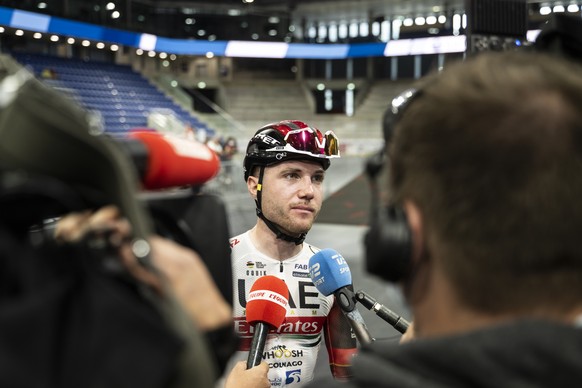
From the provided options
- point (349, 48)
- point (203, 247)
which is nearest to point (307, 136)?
point (203, 247)

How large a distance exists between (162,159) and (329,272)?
143 cm

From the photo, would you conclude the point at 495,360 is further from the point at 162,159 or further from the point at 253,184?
the point at 253,184

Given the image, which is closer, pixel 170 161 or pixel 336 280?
pixel 170 161

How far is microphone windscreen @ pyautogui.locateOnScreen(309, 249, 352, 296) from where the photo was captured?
7.16ft

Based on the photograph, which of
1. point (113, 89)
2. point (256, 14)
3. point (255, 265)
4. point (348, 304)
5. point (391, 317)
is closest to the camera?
point (391, 317)

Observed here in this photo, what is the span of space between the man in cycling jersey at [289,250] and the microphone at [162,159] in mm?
1872

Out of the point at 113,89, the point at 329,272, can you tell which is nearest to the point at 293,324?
the point at 329,272

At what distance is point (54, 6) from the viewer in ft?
72.3

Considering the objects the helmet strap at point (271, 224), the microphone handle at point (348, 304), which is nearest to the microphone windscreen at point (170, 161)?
the microphone handle at point (348, 304)

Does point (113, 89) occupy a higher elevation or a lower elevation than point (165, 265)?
lower

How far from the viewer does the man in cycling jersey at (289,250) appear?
2.81m

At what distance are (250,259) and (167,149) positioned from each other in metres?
2.13

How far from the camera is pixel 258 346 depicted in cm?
214

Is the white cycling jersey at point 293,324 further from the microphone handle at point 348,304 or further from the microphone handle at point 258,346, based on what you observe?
the microphone handle at point 348,304
